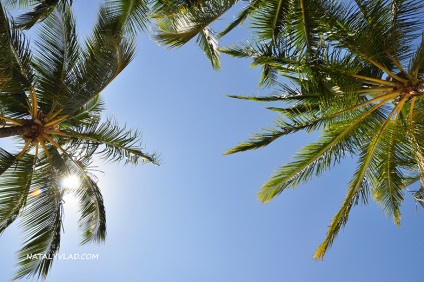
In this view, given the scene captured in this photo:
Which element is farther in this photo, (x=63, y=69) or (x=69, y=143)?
(x=69, y=143)

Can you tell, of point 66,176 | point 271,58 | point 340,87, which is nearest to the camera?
point 340,87

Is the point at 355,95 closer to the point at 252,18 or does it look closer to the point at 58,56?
the point at 252,18

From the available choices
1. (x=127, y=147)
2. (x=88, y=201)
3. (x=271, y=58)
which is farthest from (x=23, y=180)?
(x=271, y=58)

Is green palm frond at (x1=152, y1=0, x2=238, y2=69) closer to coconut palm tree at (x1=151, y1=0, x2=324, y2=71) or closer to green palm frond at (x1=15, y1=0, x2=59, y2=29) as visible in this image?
coconut palm tree at (x1=151, y1=0, x2=324, y2=71)

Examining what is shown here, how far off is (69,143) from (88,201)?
4.40 feet

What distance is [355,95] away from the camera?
763cm

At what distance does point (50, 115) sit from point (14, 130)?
72 cm

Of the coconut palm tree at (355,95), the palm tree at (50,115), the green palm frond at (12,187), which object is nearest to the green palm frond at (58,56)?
the palm tree at (50,115)

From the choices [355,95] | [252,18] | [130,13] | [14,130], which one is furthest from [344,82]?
[14,130]

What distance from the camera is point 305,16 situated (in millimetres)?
7875

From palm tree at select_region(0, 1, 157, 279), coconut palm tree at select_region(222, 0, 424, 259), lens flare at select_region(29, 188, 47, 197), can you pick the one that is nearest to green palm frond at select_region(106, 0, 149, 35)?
palm tree at select_region(0, 1, 157, 279)

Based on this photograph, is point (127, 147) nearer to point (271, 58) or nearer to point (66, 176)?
point (66, 176)

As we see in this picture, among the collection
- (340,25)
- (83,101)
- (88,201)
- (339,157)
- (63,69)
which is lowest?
(88,201)

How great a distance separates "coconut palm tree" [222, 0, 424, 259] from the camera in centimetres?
754
